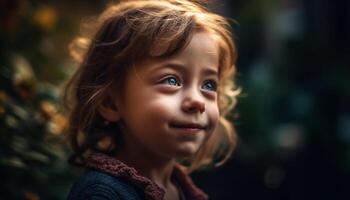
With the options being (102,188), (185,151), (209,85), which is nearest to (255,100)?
(209,85)

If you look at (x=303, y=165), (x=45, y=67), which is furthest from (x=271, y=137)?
(x=45, y=67)

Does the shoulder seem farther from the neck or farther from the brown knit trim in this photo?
the neck

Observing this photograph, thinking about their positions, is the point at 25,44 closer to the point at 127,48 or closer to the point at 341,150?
the point at 127,48

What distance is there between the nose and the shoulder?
0.29 m

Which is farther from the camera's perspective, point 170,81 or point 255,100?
point 255,100

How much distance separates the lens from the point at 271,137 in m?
4.29

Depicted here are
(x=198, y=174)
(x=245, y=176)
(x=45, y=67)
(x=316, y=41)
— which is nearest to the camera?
(x=45, y=67)

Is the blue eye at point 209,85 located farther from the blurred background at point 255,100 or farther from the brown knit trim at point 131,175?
the blurred background at point 255,100

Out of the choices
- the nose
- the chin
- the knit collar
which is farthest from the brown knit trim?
the nose

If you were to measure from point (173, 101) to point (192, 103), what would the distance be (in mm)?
57

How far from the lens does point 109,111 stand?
1.89 metres

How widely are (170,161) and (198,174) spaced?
1675 millimetres

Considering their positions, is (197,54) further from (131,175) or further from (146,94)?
(131,175)

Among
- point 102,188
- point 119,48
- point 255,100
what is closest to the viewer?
point 102,188
